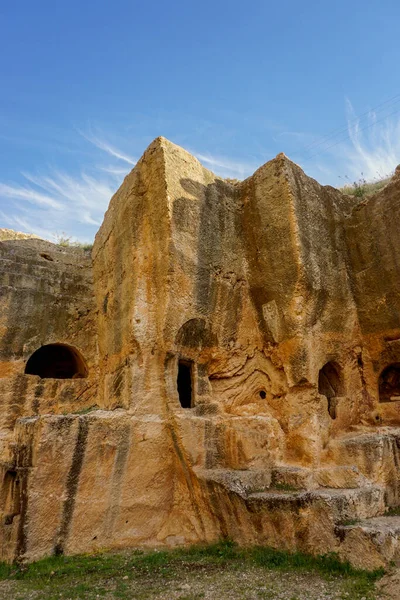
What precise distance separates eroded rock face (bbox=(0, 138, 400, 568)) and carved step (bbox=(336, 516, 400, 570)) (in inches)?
1.1

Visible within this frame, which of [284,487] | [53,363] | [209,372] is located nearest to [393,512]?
[284,487]

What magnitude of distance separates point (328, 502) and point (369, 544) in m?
0.68

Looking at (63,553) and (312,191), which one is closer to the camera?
(63,553)

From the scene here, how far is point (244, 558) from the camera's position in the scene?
6262mm

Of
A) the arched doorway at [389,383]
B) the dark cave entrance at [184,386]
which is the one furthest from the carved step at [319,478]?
the arched doorway at [389,383]

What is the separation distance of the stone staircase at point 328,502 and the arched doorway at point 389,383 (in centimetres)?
149

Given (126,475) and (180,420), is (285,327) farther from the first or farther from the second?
(126,475)

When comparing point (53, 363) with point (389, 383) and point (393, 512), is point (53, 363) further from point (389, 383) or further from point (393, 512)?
point (393, 512)

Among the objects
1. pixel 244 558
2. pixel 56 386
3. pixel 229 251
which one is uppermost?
pixel 229 251

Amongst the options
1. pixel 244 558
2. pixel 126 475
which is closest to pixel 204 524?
pixel 244 558

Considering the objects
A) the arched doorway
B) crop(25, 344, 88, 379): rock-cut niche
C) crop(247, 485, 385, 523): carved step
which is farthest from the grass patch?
crop(25, 344, 88, 379): rock-cut niche

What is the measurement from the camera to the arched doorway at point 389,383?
9578mm

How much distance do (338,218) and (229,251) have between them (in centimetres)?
265

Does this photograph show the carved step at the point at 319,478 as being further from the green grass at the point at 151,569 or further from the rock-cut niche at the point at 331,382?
the rock-cut niche at the point at 331,382
